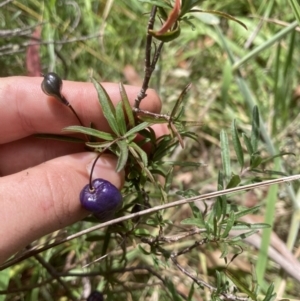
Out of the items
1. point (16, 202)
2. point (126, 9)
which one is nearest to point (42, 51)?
point (126, 9)

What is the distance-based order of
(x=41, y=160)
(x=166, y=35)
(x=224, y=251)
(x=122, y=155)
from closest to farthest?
(x=166, y=35), (x=122, y=155), (x=224, y=251), (x=41, y=160)

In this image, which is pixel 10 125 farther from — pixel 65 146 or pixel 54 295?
pixel 54 295

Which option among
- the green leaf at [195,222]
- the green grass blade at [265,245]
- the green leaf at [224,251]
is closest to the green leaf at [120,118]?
the green leaf at [195,222]

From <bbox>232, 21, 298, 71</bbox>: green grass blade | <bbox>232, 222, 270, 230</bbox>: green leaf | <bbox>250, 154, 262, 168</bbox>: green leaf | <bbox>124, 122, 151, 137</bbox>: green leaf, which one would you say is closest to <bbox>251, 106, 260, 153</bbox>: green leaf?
<bbox>250, 154, 262, 168</bbox>: green leaf

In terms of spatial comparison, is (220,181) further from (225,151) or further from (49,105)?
(49,105)

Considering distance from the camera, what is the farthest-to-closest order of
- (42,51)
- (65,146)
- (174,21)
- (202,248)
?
(42,51)
(202,248)
(65,146)
(174,21)

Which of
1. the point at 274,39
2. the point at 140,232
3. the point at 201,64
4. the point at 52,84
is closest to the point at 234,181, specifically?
the point at 140,232
